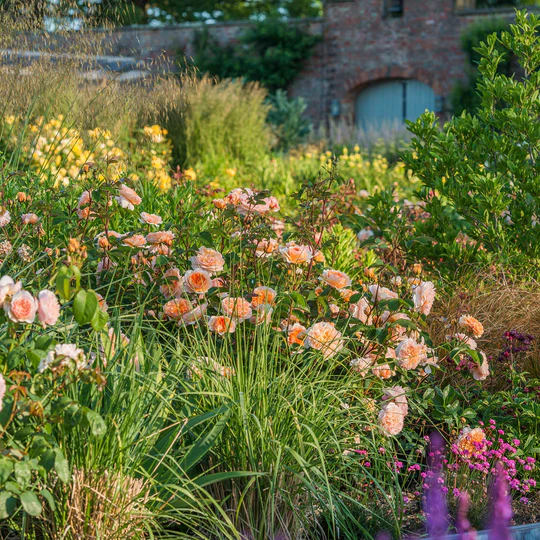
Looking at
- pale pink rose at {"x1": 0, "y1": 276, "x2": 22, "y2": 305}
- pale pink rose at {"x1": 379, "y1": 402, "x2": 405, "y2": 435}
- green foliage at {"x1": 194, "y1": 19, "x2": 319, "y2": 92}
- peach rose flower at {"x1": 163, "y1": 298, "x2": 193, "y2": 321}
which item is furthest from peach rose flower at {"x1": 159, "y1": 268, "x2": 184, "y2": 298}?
green foliage at {"x1": 194, "y1": 19, "x2": 319, "y2": 92}

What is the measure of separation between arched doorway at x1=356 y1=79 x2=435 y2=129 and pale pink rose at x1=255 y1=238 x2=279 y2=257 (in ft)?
47.2

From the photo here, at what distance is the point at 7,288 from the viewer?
1.73 meters

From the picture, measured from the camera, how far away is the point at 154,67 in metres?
4.27

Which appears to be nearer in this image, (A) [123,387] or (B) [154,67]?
(A) [123,387]

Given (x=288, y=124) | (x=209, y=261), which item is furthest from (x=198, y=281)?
(x=288, y=124)

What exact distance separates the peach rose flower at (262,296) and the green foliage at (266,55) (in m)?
14.9

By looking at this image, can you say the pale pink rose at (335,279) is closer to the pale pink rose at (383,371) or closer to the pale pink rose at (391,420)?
the pale pink rose at (383,371)

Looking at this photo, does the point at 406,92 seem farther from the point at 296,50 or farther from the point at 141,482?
the point at 141,482

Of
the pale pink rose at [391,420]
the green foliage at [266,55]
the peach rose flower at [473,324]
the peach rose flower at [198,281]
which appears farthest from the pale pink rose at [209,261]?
the green foliage at [266,55]

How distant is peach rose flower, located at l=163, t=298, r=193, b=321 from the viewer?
2.61 metres

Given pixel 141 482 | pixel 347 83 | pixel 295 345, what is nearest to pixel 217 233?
pixel 295 345

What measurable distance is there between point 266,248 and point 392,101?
599 inches

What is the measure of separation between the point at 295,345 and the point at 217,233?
585 millimetres

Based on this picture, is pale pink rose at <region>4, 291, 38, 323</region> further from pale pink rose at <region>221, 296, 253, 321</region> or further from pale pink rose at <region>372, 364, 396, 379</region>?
pale pink rose at <region>372, 364, 396, 379</region>
